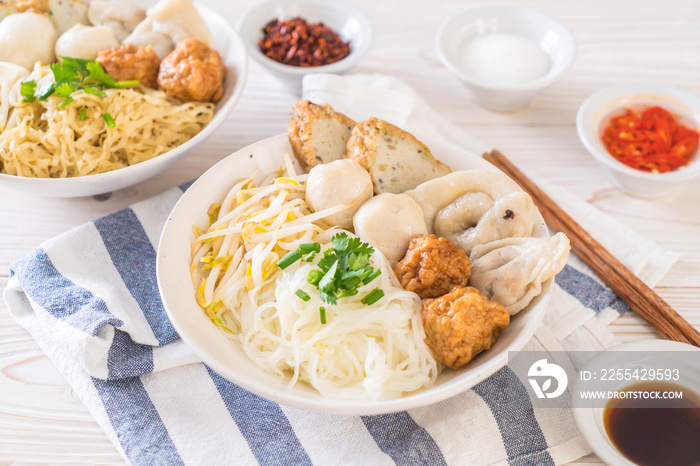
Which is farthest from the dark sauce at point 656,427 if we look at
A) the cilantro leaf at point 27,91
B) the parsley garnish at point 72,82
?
the cilantro leaf at point 27,91

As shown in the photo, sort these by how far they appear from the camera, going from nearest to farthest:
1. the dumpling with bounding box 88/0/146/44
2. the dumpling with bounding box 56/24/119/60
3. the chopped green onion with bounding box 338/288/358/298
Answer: the chopped green onion with bounding box 338/288/358/298 → the dumpling with bounding box 56/24/119/60 → the dumpling with bounding box 88/0/146/44

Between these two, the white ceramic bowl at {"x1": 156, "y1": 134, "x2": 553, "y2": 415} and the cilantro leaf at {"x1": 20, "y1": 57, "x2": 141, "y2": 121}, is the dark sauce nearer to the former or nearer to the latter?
the white ceramic bowl at {"x1": 156, "y1": 134, "x2": 553, "y2": 415}

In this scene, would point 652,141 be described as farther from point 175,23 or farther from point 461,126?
point 175,23

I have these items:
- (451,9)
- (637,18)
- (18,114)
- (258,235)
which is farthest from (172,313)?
(637,18)

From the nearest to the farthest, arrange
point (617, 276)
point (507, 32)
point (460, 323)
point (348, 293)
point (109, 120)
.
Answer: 1. point (460, 323)
2. point (348, 293)
3. point (617, 276)
4. point (109, 120)
5. point (507, 32)

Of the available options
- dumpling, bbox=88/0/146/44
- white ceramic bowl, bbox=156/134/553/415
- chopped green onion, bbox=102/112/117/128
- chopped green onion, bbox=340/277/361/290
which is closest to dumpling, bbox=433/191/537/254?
white ceramic bowl, bbox=156/134/553/415

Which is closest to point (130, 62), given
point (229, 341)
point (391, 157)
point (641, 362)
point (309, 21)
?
point (309, 21)

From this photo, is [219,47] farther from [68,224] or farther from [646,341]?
[646,341]
